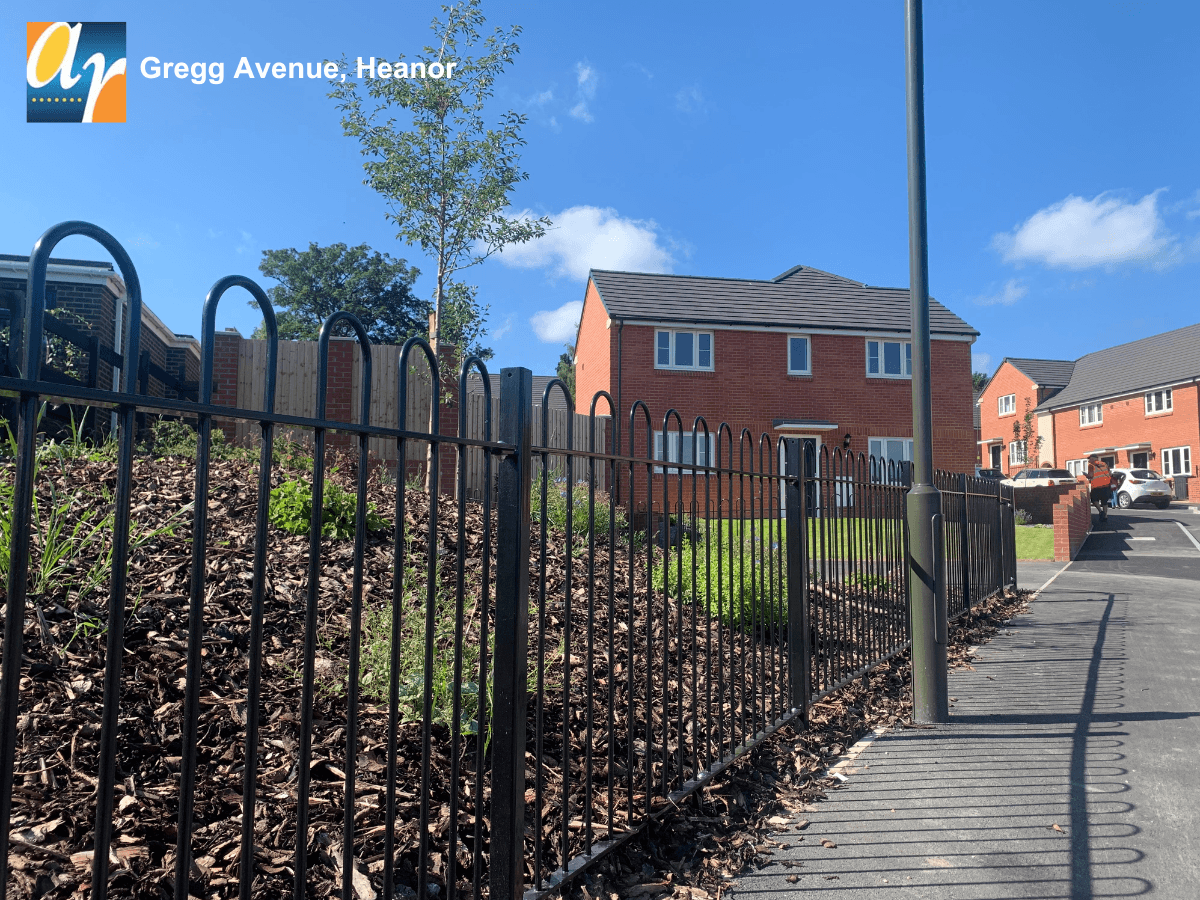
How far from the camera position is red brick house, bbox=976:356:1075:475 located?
5250 cm

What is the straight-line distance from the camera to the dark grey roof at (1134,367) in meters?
42.1

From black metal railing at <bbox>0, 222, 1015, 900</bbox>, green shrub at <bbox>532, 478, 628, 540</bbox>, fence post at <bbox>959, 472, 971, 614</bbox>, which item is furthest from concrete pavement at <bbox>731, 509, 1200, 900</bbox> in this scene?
green shrub at <bbox>532, 478, 628, 540</bbox>

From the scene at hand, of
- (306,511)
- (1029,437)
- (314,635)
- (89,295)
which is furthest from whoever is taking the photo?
(1029,437)

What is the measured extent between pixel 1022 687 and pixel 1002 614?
164 inches

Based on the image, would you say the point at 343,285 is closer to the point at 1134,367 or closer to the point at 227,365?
the point at 227,365

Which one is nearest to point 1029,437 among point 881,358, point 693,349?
point 881,358

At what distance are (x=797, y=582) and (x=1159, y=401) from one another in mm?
47922

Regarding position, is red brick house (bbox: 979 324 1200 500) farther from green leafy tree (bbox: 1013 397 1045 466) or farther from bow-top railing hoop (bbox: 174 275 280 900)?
bow-top railing hoop (bbox: 174 275 280 900)

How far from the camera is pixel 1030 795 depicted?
4.05 m

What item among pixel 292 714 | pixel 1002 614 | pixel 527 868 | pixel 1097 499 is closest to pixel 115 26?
pixel 292 714

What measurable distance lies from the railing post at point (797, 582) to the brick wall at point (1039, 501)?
2646cm

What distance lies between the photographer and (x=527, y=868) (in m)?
2.98

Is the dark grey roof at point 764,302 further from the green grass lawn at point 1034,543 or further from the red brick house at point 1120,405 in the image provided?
the red brick house at point 1120,405

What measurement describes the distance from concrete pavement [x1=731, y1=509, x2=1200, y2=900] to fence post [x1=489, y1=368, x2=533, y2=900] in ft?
3.40
